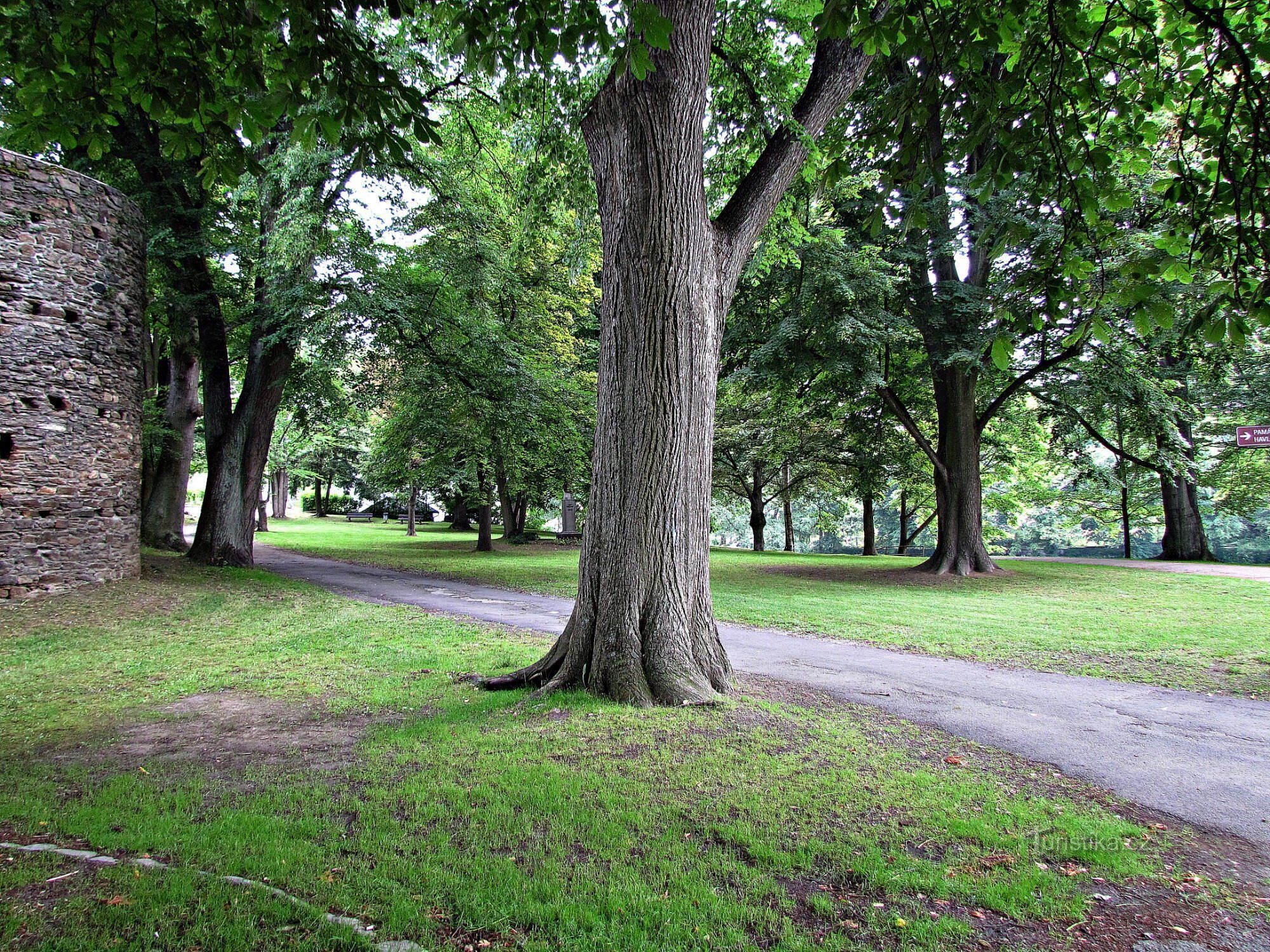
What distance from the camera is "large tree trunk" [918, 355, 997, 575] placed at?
658 inches

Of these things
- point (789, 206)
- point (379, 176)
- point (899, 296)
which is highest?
point (379, 176)

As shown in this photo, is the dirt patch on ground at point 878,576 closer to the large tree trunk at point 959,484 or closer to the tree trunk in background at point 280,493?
the large tree trunk at point 959,484

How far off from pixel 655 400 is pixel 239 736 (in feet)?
12.6

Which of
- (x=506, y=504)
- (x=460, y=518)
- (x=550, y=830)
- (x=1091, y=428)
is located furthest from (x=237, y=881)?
(x=460, y=518)

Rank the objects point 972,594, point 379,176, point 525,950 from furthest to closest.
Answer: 1. point 972,594
2. point 379,176
3. point 525,950

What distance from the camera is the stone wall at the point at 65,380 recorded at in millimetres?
9211

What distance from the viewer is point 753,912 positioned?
8.37 ft

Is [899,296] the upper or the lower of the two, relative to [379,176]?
lower

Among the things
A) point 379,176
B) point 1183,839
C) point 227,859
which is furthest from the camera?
point 379,176

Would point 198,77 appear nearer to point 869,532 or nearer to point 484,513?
point 484,513

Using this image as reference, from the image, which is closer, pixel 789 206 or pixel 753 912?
pixel 753 912

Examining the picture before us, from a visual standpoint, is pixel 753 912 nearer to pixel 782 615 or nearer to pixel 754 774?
pixel 754 774

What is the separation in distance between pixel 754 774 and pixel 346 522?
42.7 m

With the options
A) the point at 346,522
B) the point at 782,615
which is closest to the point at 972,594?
the point at 782,615
